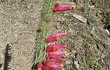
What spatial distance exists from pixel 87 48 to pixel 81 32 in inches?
14.0

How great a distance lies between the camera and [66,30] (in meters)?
6.29

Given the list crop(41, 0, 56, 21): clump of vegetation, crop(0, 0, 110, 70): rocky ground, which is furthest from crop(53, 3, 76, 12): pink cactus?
crop(0, 0, 110, 70): rocky ground

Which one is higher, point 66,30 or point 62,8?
point 62,8

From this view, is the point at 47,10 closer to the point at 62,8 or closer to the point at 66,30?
the point at 62,8

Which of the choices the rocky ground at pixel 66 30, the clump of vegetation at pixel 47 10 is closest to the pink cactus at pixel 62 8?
the clump of vegetation at pixel 47 10

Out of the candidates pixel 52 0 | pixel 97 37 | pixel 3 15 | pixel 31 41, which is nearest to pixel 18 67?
pixel 31 41

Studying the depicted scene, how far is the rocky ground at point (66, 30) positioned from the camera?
5.24 metres

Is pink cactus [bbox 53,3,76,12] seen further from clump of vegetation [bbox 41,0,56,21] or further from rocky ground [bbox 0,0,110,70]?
rocky ground [bbox 0,0,110,70]

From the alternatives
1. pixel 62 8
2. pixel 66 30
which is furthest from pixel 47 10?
pixel 66 30

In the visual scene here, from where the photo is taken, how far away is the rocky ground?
524cm

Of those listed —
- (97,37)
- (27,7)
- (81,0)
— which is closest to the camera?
(27,7)

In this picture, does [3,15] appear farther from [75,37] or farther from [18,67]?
[75,37]

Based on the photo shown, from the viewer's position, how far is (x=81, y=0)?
704 cm

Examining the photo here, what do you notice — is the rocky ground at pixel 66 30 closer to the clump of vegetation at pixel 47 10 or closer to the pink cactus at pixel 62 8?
the clump of vegetation at pixel 47 10
